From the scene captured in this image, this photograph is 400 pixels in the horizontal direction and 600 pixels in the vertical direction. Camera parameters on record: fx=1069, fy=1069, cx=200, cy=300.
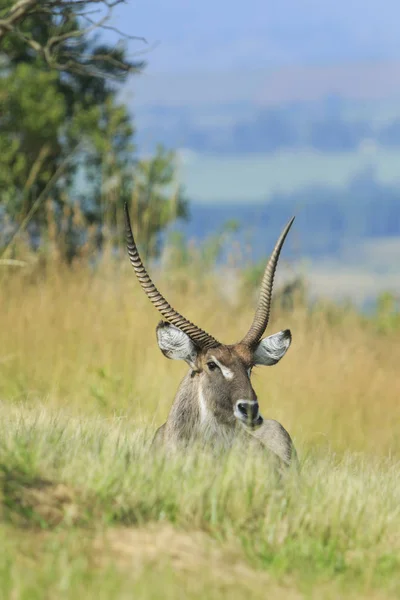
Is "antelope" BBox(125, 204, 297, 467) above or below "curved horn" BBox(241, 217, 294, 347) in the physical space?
below

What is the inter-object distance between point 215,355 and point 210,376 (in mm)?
133

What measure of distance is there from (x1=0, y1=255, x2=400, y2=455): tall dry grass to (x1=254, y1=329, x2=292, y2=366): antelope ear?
264 cm

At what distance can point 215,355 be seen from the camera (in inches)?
254

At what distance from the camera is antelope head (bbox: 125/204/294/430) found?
629 centimetres

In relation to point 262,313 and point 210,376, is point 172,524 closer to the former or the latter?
point 210,376

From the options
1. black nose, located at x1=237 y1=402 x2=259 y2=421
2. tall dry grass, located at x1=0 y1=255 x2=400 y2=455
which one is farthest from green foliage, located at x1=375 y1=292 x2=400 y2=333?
black nose, located at x1=237 y1=402 x2=259 y2=421

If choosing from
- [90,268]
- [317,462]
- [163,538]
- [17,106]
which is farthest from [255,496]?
[17,106]

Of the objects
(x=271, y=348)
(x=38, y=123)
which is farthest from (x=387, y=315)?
(x=271, y=348)

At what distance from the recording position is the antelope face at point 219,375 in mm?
6277

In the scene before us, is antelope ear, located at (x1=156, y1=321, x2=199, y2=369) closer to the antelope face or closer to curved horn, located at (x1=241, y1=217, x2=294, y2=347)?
the antelope face

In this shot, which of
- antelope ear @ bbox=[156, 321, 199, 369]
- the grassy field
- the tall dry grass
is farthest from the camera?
the tall dry grass

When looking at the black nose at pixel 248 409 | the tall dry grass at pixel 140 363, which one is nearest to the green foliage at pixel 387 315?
the tall dry grass at pixel 140 363

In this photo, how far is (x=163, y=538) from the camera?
4703 mm

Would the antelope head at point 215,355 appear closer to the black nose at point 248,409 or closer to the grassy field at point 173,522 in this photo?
the black nose at point 248,409
